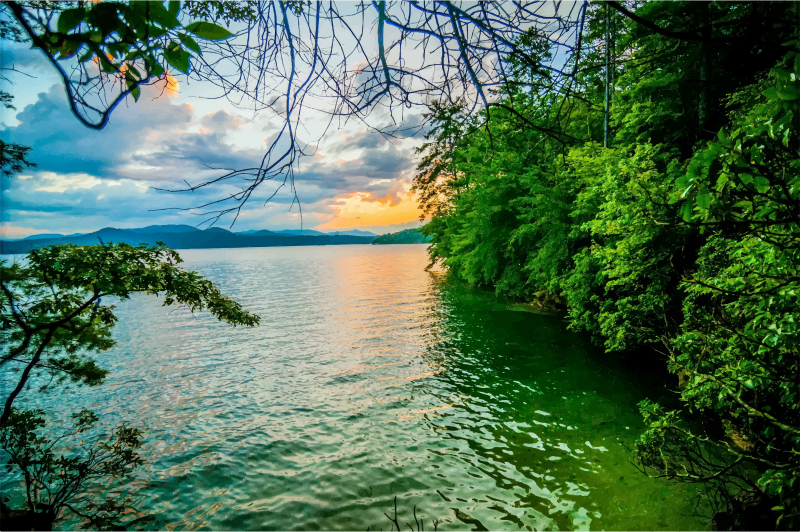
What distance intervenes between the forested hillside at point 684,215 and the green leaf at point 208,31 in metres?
1.20

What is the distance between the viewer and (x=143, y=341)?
18.9 m

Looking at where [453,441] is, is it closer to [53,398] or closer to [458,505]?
[458,505]

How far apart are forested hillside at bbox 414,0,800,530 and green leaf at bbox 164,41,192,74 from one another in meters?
1.31

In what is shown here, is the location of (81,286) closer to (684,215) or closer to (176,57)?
(176,57)

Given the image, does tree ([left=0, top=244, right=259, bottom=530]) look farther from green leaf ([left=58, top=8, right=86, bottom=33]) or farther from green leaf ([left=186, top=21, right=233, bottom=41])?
green leaf ([left=186, top=21, right=233, bottom=41])

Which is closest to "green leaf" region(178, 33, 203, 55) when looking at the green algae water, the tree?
the tree

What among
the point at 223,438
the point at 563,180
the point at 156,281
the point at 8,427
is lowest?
the point at 223,438

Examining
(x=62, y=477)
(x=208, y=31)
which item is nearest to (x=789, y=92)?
(x=208, y=31)

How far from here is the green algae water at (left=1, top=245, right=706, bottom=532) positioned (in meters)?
6.37

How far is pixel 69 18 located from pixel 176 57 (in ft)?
0.93

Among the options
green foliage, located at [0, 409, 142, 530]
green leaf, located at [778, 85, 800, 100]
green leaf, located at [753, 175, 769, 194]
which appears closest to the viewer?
green leaf, located at [778, 85, 800, 100]

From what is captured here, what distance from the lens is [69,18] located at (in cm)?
109

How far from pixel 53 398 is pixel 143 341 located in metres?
7.84

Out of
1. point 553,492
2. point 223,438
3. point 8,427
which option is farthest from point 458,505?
point 8,427
